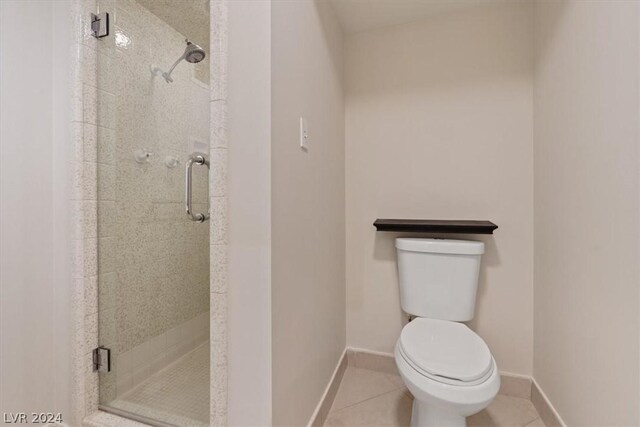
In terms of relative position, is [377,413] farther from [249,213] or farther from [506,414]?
[249,213]

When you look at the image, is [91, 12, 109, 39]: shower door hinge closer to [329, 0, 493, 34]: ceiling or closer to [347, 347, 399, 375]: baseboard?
[329, 0, 493, 34]: ceiling

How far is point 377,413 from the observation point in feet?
5.04

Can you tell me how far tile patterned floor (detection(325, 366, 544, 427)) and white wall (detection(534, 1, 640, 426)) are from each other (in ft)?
0.66

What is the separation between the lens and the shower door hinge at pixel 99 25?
4.40ft

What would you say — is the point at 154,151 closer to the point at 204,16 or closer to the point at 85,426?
the point at 204,16

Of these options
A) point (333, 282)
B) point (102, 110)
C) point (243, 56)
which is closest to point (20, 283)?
point (102, 110)

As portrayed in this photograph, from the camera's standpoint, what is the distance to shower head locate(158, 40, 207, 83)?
1233mm

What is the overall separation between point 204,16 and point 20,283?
1289 mm

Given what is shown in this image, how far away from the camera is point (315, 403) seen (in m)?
1.38

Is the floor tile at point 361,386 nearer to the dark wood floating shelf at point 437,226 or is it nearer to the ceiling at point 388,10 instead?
the dark wood floating shelf at point 437,226

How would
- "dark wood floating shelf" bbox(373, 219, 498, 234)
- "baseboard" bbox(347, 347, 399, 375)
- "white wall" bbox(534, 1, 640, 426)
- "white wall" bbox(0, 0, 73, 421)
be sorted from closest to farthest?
"white wall" bbox(534, 1, 640, 426)
"white wall" bbox(0, 0, 73, 421)
"dark wood floating shelf" bbox(373, 219, 498, 234)
"baseboard" bbox(347, 347, 399, 375)

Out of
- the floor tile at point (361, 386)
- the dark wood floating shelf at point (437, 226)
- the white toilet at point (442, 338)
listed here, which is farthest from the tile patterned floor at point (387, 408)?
the dark wood floating shelf at point (437, 226)

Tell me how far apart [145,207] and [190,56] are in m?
0.72

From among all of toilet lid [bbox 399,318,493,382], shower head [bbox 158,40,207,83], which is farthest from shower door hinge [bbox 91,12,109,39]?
toilet lid [bbox 399,318,493,382]
